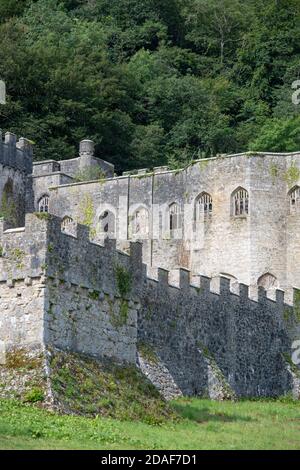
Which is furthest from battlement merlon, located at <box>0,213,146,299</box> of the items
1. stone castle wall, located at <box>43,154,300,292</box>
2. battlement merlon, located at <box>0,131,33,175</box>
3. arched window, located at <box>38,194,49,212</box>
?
arched window, located at <box>38,194,49,212</box>

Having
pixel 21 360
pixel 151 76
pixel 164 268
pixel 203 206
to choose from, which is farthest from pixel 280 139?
pixel 21 360

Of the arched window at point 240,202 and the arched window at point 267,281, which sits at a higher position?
the arched window at point 240,202

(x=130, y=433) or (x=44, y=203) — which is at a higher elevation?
(x=44, y=203)

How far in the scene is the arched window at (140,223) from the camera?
6812 centimetres

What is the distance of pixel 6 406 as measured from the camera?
100 ft

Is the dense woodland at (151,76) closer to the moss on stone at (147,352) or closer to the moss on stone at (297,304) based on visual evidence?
the moss on stone at (297,304)

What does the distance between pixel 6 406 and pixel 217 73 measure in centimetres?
7565

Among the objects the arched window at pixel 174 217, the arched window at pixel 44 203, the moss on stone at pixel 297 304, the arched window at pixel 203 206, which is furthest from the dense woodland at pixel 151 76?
the moss on stone at pixel 297 304

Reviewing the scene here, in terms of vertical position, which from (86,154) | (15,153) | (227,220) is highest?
(86,154)

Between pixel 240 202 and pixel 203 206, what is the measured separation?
2125 millimetres

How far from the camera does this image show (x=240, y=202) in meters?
64.9

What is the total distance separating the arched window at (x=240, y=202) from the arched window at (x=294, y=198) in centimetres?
218

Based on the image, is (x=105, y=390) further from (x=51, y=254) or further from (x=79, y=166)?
(x=79, y=166)
